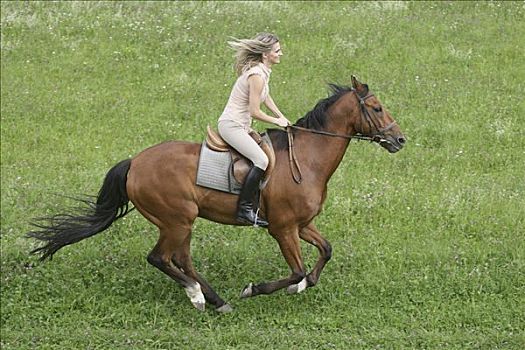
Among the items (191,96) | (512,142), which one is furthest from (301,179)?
(191,96)

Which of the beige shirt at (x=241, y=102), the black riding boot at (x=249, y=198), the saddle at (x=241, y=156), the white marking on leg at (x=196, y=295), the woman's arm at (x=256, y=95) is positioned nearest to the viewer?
the woman's arm at (x=256, y=95)

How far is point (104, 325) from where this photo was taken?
1131cm

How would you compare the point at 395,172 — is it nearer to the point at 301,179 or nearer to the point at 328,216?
the point at 328,216

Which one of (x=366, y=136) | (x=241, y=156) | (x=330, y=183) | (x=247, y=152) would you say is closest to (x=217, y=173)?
(x=241, y=156)

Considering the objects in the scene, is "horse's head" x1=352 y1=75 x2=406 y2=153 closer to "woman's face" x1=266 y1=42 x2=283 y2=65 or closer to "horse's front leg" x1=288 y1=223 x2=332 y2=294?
"woman's face" x1=266 y1=42 x2=283 y2=65

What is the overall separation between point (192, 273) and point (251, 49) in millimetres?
2910

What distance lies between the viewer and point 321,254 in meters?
11.3

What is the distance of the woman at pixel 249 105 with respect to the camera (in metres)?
→ 10.5

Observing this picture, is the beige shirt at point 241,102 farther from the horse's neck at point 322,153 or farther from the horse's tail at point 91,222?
the horse's tail at point 91,222

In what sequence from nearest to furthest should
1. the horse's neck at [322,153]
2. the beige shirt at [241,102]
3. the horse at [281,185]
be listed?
1. the beige shirt at [241,102]
2. the horse at [281,185]
3. the horse's neck at [322,153]

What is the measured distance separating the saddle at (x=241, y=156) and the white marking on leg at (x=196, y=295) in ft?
4.74

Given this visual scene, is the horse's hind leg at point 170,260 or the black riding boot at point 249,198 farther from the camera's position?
the horse's hind leg at point 170,260

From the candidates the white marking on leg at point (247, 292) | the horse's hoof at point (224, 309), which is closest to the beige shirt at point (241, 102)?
the white marking on leg at point (247, 292)

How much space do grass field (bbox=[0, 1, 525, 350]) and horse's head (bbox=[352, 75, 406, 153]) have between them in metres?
1.90
